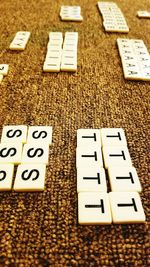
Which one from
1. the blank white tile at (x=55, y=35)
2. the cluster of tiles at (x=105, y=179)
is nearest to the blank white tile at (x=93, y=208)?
the cluster of tiles at (x=105, y=179)

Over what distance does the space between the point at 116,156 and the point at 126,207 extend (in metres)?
0.16

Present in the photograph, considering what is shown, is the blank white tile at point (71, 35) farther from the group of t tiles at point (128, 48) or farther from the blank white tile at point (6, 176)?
Result: the blank white tile at point (6, 176)

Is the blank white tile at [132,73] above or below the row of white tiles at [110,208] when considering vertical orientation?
above

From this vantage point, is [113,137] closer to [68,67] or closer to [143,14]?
[68,67]

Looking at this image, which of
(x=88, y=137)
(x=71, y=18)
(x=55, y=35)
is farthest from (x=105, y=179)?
(x=71, y=18)

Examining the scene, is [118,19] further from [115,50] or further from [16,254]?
[16,254]

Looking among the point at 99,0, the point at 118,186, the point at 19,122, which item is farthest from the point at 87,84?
the point at 99,0

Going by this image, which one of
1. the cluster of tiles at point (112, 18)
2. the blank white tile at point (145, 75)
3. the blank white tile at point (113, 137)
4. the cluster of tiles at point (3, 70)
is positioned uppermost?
the cluster of tiles at point (112, 18)

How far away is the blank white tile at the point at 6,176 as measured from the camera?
63 centimetres

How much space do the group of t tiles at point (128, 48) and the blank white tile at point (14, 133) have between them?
18.0 inches

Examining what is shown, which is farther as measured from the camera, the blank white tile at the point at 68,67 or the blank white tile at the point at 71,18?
the blank white tile at the point at 71,18

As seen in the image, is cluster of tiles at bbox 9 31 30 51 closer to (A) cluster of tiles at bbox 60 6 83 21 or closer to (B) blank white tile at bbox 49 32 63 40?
(B) blank white tile at bbox 49 32 63 40

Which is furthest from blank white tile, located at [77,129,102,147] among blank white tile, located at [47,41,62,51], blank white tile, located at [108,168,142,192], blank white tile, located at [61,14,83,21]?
blank white tile, located at [61,14,83,21]

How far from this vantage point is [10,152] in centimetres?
71
